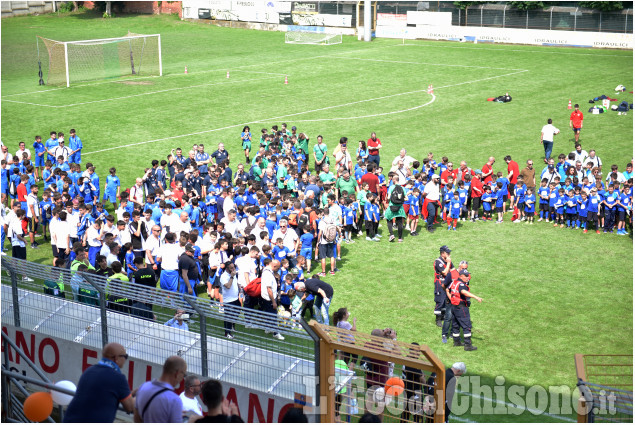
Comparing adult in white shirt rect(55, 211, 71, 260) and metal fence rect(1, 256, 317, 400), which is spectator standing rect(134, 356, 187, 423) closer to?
metal fence rect(1, 256, 317, 400)

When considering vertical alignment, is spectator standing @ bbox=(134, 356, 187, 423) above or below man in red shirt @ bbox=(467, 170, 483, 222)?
above

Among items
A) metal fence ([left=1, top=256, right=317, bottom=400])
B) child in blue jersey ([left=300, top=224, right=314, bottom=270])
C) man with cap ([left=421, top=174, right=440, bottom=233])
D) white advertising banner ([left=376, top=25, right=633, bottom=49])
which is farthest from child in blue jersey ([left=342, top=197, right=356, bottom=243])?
white advertising banner ([left=376, top=25, right=633, bottom=49])

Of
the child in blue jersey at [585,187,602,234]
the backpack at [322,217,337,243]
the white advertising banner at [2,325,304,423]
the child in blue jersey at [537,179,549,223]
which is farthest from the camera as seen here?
the child in blue jersey at [537,179,549,223]

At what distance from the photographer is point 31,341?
39.4 ft

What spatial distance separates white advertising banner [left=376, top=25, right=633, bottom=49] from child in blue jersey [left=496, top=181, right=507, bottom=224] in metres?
29.7

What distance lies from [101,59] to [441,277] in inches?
1381

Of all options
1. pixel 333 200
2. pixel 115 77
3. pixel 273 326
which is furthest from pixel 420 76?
pixel 273 326

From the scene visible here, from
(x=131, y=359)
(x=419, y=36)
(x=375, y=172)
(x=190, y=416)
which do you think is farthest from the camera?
(x=419, y=36)

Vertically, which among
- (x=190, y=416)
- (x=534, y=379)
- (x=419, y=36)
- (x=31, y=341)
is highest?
(x=419, y=36)

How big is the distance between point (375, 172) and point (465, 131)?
10948 mm

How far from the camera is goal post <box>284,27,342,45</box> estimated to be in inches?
2112

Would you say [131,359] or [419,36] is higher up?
[419,36]

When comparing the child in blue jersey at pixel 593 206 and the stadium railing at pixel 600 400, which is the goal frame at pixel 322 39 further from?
the stadium railing at pixel 600 400

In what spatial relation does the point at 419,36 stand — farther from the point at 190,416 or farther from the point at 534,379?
the point at 190,416
